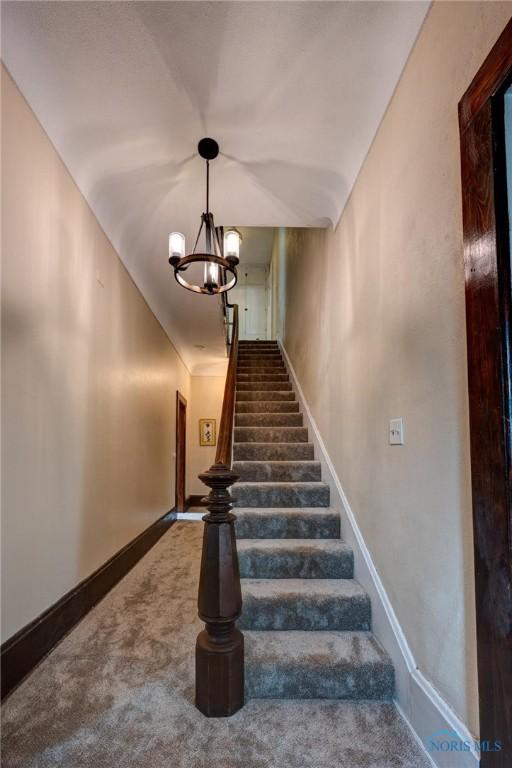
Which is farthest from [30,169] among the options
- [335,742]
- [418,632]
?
[335,742]

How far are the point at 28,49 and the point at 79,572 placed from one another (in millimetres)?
2562

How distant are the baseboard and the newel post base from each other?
630 mm

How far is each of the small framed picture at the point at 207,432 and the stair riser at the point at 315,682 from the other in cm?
584

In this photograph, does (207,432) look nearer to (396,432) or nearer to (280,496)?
(280,496)

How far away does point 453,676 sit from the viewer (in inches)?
48.6

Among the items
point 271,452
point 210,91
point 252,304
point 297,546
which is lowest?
point 297,546

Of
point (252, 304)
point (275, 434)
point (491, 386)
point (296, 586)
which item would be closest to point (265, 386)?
point (275, 434)

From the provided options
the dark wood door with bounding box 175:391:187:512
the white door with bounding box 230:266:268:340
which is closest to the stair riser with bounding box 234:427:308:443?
the dark wood door with bounding box 175:391:187:512

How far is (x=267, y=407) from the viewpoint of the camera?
14.2 ft

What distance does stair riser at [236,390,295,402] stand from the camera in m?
4.57

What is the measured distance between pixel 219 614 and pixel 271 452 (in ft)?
6.14

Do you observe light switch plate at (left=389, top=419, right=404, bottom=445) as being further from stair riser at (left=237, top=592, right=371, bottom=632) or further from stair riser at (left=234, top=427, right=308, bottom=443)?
stair riser at (left=234, top=427, right=308, bottom=443)

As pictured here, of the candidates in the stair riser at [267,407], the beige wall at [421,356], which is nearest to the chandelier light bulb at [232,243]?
the beige wall at [421,356]

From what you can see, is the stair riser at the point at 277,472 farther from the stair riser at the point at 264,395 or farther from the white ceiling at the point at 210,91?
the white ceiling at the point at 210,91
